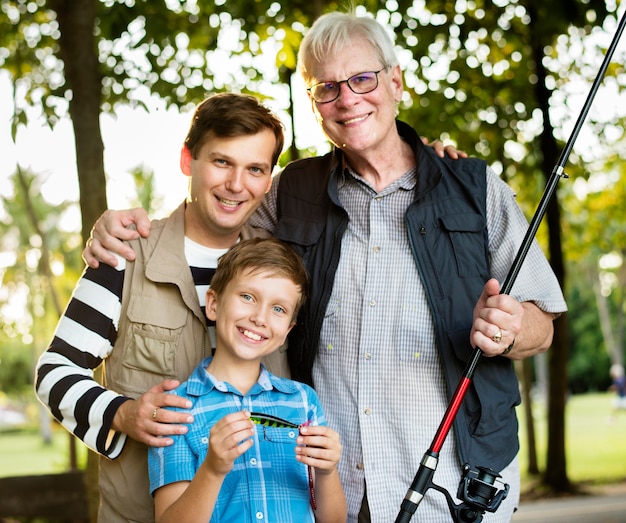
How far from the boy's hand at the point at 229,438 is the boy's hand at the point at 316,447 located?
0.16 m

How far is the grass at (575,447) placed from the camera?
15781 mm

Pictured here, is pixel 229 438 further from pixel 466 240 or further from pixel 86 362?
pixel 466 240

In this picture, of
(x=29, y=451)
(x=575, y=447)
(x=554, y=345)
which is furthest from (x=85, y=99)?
(x=29, y=451)

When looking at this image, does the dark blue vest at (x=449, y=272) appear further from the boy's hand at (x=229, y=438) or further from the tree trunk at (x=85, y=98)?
the tree trunk at (x=85, y=98)

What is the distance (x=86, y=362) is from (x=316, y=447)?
88cm

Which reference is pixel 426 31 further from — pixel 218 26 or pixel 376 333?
pixel 376 333

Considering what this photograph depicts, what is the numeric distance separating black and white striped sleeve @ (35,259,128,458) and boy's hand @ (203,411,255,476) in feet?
1.83

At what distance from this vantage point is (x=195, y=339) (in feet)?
9.86

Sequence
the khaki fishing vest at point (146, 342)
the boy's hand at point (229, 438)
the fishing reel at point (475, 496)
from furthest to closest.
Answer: the khaki fishing vest at point (146, 342) → the fishing reel at point (475, 496) → the boy's hand at point (229, 438)

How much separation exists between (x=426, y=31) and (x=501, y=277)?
382 cm

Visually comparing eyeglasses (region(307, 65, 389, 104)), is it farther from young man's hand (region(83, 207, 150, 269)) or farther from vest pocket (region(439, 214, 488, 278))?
young man's hand (region(83, 207, 150, 269))

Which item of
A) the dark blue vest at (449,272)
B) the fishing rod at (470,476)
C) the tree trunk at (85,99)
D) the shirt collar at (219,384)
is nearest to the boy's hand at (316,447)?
the fishing rod at (470,476)

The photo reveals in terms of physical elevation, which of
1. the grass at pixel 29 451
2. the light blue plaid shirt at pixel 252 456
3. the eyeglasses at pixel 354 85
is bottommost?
the grass at pixel 29 451

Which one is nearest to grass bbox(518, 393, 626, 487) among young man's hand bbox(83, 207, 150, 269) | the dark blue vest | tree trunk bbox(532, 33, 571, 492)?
tree trunk bbox(532, 33, 571, 492)
